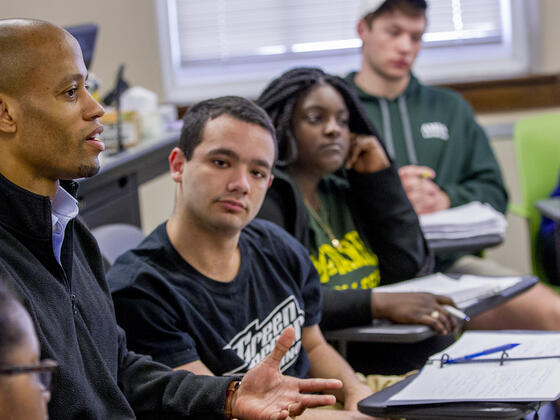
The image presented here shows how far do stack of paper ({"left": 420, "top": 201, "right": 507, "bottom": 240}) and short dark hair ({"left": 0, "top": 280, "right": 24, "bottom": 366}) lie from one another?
74.1 inches

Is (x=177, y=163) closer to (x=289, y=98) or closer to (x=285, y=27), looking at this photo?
(x=289, y=98)

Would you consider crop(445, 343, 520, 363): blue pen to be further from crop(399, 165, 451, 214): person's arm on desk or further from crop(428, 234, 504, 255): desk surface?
crop(399, 165, 451, 214): person's arm on desk

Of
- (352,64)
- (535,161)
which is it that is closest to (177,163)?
(535,161)

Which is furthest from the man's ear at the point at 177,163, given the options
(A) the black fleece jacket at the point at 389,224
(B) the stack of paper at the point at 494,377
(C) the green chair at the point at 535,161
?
(C) the green chair at the point at 535,161

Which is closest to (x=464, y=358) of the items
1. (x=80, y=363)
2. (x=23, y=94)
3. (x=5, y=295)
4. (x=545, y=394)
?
(x=545, y=394)

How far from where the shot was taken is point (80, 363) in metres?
1.09

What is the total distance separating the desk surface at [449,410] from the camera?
4.36 feet

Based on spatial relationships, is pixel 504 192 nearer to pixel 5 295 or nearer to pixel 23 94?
pixel 23 94

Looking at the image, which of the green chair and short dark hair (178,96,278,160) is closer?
short dark hair (178,96,278,160)

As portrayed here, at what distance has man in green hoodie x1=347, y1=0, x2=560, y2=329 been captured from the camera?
3.09 meters

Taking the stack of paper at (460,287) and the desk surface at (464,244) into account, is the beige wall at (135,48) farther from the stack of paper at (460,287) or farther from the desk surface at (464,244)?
the stack of paper at (460,287)

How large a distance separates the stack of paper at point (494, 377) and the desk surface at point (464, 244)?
707 millimetres

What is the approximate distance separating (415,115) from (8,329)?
2.61m

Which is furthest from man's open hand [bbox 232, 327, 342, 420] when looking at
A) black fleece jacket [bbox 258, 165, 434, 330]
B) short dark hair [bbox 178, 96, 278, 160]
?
black fleece jacket [bbox 258, 165, 434, 330]
